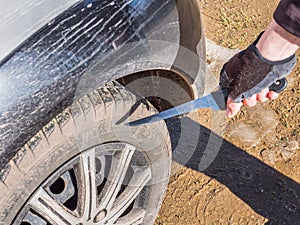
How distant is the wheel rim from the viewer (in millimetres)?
2367

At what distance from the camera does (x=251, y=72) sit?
2229mm

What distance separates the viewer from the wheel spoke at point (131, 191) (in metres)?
2.73

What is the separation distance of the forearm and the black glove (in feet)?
A: 0.06

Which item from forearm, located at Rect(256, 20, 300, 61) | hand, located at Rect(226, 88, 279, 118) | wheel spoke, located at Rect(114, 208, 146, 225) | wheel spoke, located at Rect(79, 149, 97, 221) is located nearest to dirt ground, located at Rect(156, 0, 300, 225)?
wheel spoke, located at Rect(114, 208, 146, 225)

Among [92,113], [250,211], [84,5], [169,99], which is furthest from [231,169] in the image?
[84,5]

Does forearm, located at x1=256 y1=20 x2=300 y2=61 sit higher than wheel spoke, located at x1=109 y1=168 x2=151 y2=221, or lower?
higher

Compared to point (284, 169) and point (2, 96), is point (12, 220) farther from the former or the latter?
point (284, 169)

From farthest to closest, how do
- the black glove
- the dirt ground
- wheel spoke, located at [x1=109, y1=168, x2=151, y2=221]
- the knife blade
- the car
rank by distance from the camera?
the dirt ground → wheel spoke, located at [x1=109, y1=168, x2=151, y2=221] → the knife blade → the black glove → the car

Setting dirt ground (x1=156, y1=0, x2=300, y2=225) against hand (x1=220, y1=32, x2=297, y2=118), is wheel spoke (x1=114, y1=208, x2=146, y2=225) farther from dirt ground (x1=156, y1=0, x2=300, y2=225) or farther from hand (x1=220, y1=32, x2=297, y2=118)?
hand (x1=220, y1=32, x2=297, y2=118)

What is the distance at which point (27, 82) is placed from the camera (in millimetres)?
2070

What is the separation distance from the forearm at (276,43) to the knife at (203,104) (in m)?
0.17

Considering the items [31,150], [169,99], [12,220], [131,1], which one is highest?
[131,1]

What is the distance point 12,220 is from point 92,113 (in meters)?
0.49

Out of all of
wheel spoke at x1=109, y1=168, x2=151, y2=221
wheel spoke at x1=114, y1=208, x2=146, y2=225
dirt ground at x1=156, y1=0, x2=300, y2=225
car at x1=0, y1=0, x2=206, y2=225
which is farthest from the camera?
dirt ground at x1=156, y1=0, x2=300, y2=225
